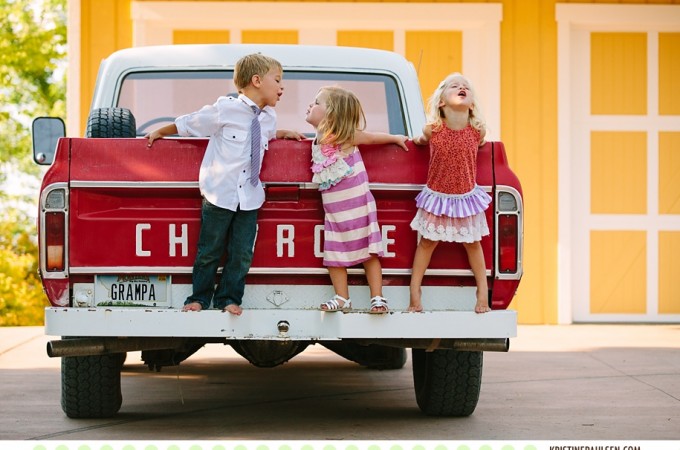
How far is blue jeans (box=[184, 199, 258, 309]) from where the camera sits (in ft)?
18.4

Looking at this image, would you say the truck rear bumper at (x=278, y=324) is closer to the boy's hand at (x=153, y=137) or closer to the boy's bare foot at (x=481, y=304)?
the boy's bare foot at (x=481, y=304)

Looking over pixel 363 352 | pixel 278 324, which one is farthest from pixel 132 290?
pixel 363 352

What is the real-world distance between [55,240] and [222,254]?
0.72 meters

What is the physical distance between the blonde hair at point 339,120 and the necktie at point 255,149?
273 mm

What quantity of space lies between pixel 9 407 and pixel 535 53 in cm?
697

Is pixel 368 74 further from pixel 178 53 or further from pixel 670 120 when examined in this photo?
pixel 670 120

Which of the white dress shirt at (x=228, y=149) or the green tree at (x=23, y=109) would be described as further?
the green tree at (x=23, y=109)

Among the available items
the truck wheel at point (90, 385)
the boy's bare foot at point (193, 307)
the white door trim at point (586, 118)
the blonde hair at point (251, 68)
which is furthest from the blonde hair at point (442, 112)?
the white door trim at point (586, 118)

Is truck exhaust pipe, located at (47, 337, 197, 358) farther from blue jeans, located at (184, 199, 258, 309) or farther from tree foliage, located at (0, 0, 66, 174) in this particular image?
tree foliage, located at (0, 0, 66, 174)

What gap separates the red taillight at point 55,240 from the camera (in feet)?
18.5

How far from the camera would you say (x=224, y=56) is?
718 centimetres

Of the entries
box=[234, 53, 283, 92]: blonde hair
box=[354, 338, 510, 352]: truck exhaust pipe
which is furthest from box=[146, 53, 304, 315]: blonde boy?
box=[354, 338, 510, 352]: truck exhaust pipe

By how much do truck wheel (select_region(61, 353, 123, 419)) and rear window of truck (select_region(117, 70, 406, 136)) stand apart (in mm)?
1508

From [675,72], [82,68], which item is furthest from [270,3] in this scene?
[675,72]
